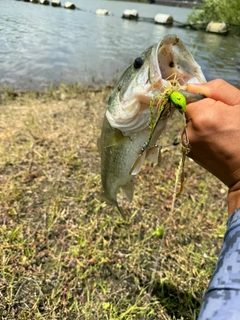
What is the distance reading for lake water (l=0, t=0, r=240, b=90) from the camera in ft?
20.2

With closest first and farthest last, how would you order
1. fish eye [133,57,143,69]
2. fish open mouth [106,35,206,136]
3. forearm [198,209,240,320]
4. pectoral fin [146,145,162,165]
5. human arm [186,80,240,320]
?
forearm [198,209,240,320] → human arm [186,80,240,320] → fish open mouth [106,35,206,136] → fish eye [133,57,143,69] → pectoral fin [146,145,162,165]

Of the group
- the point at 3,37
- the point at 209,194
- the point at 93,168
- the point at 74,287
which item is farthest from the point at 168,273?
the point at 3,37

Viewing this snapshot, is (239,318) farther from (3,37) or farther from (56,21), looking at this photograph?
(56,21)

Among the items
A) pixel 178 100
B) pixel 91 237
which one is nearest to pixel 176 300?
pixel 91 237

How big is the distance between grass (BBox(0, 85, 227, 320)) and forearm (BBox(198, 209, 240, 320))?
1.38m

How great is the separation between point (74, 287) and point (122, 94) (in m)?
1.48

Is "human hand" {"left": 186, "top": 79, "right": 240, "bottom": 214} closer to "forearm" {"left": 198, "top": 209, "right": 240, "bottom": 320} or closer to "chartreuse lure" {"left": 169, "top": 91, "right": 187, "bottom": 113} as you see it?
"chartreuse lure" {"left": 169, "top": 91, "right": 187, "bottom": 113}

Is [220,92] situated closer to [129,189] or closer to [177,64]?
[177,64]

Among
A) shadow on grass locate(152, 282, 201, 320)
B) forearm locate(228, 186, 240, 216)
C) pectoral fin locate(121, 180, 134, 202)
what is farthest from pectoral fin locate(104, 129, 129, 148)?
shadow on grass locate(152, 282, 201, 320)

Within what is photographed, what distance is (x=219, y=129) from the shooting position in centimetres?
129

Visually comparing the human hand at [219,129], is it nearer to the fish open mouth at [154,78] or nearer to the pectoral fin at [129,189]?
the fish open mouth at [154,78]

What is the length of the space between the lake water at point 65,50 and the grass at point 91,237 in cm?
220

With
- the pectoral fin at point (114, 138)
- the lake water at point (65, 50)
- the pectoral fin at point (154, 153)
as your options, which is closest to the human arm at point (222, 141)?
the pectoral fin at point (154, 153)

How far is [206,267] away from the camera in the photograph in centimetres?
268
